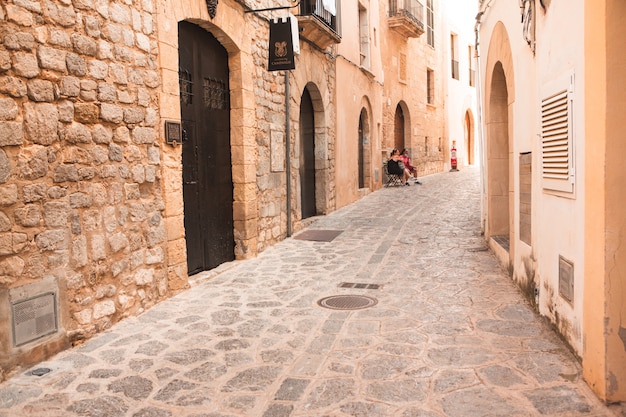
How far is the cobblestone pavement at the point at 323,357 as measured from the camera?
3.14 m

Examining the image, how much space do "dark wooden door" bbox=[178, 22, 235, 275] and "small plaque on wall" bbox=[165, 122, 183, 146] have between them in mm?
496

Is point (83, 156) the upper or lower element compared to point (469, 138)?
lower

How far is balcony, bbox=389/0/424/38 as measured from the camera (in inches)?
747

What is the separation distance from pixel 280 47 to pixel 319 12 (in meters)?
3.05

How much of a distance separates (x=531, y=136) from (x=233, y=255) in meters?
4.27

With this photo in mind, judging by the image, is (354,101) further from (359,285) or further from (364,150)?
(359,285)

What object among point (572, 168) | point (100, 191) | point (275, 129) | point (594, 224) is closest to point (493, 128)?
point (275, 129)

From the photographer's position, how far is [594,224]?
10.2ft

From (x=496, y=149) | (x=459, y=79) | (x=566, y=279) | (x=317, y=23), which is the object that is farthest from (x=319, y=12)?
(x=459, y=79)

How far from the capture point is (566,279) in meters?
3.71

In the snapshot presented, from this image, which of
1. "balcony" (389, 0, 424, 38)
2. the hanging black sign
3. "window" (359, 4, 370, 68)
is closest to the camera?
the hanging black sign

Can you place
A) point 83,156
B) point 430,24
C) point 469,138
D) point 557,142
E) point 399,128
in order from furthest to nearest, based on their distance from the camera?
point 469,138 → point 430,24 → point 399,128 → point 83,156 → point 557,142

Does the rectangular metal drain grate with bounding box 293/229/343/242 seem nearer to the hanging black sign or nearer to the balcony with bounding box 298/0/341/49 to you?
the hanging black sign

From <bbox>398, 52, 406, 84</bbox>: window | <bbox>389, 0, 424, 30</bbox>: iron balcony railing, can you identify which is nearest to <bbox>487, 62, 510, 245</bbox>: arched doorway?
<bbox>389, 0, 424, 30</bbox>: iron balcony railing
